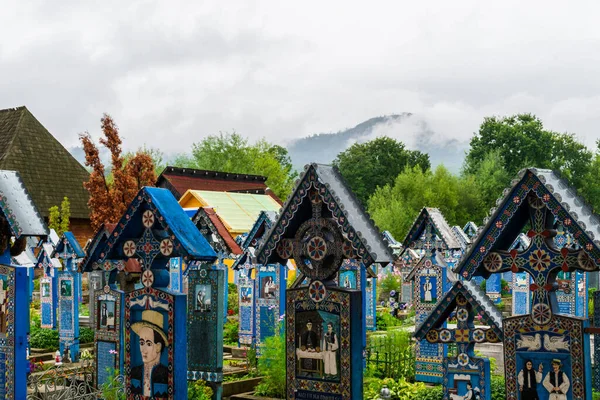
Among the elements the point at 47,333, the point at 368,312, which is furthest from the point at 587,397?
the point at 47,333

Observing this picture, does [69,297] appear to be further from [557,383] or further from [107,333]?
[557,383]

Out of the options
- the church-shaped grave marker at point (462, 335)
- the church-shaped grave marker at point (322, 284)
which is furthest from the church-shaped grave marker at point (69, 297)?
the church-shaped grave marker at point (462, 335)

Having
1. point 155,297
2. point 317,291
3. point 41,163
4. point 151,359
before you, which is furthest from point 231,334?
point 41,163

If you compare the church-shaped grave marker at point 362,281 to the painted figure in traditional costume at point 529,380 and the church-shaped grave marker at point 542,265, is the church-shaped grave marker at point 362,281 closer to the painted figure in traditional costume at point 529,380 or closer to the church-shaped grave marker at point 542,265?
the church-shaped grave marker at point 542,265

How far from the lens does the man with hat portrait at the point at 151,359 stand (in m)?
10.3

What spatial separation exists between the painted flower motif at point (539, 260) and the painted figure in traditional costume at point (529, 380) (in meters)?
0.89

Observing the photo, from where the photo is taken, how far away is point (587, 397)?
8.18 meters

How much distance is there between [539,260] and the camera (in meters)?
8.39

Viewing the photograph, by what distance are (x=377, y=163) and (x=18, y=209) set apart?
5929cm

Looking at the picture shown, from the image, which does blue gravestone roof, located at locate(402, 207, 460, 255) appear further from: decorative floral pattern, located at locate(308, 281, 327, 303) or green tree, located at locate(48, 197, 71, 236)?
green tree, located at locate(48, 197, 71, 236)

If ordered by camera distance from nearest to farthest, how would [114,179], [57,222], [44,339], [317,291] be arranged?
1. [317,291]
2. [44,339]
3. [114,179]
4. [57,222]

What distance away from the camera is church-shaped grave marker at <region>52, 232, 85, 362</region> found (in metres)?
20.1

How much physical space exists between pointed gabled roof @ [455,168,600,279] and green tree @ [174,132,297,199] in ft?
192

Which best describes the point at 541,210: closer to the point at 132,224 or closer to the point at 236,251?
the point at 132,224
